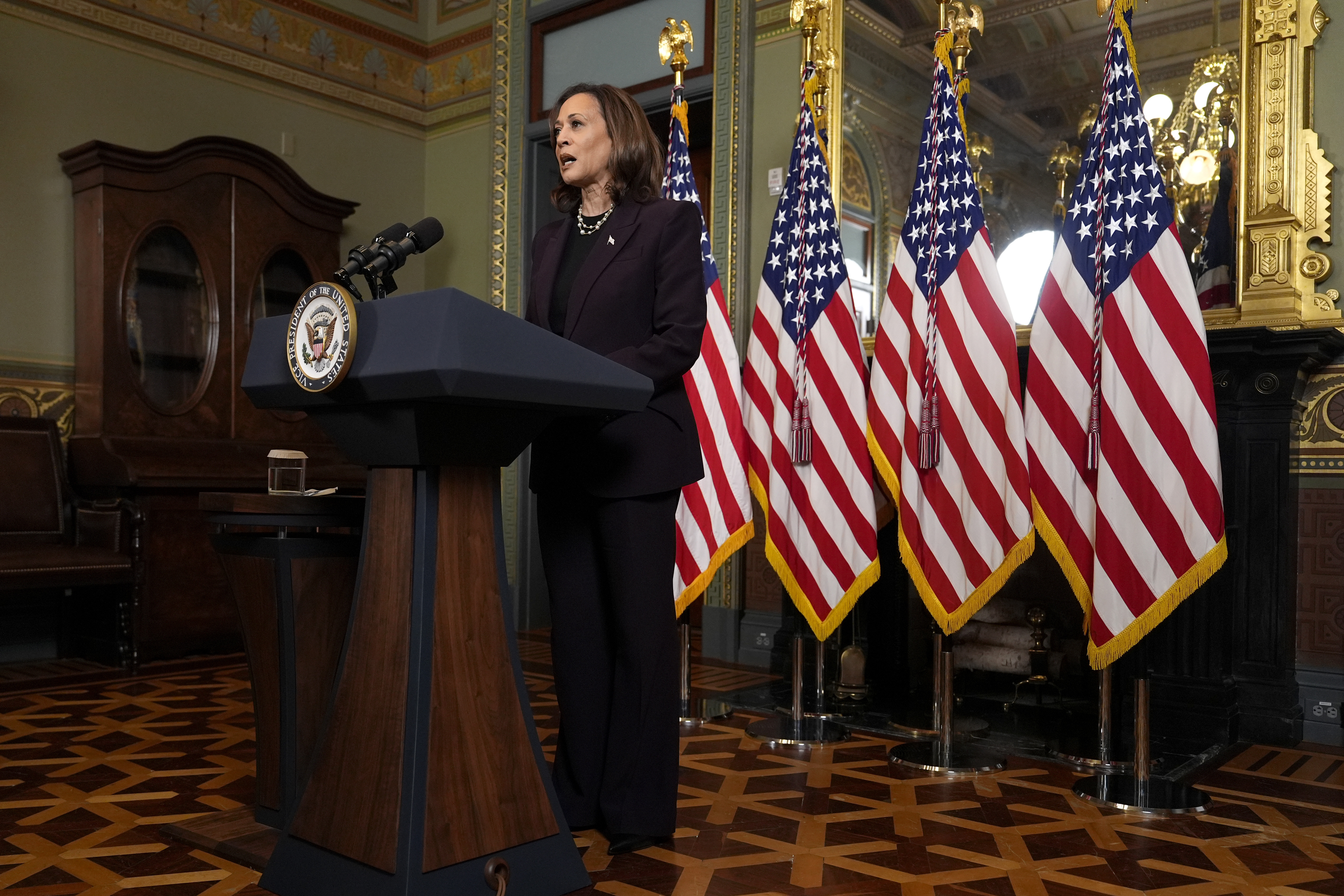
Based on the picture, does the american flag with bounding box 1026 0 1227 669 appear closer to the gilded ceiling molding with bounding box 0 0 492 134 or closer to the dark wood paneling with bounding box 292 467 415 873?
the dark wood paneling with bounding box 292 467 415 873

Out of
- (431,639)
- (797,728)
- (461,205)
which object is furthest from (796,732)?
(461,205)

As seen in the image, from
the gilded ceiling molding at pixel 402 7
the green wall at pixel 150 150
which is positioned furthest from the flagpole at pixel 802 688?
the gilded ceiling molding at pixel 402 7

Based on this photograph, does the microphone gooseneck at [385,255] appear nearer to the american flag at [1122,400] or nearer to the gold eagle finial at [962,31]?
the american flag at [1122,400]

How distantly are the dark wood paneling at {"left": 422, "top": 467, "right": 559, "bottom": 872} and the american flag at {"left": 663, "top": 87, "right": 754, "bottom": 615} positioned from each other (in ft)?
6.49

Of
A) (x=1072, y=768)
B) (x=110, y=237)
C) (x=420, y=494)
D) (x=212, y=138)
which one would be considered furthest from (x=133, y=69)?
(x=1072, y=768)

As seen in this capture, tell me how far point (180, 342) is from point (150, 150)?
3.36 feet

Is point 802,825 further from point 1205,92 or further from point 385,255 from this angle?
point 1205,92

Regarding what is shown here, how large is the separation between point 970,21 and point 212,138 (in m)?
3.66

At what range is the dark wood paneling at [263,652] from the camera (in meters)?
2.31

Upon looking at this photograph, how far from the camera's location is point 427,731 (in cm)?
174

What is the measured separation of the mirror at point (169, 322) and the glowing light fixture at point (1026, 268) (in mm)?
3724

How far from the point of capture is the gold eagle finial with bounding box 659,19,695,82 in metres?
4.13

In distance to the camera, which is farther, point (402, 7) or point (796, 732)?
point (402, 7)

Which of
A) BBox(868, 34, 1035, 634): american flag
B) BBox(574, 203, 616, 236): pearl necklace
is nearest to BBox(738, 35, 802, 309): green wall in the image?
BBox(868, 34, 1035, 634): american flag
